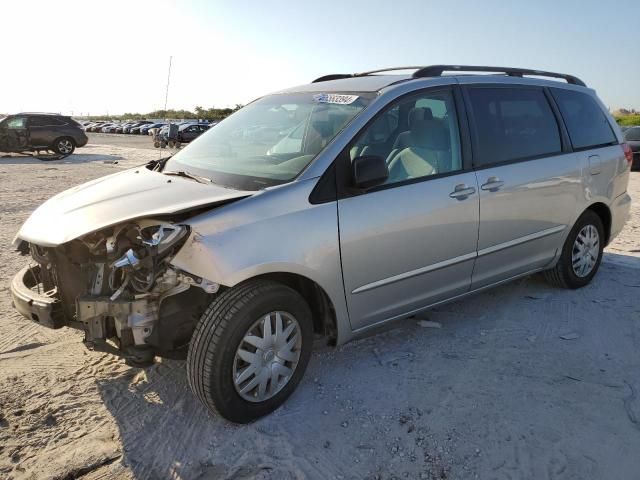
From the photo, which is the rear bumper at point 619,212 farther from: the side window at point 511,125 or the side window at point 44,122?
the side window at point 44,122

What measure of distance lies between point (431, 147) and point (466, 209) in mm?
481

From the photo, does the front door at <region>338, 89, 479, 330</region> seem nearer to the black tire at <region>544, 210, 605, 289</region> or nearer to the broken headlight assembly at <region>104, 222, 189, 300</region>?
the broken headlight assembly at <region>104, 222, 189, 300</region>

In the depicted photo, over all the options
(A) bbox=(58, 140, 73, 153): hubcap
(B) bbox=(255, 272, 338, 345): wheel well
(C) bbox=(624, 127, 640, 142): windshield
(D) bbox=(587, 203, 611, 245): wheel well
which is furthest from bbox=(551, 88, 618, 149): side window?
(A) bbox=(58, 140, 73, 153): hubcap

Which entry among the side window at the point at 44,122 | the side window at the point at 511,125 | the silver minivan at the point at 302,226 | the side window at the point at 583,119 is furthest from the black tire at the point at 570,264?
the side window at the point at 44,122

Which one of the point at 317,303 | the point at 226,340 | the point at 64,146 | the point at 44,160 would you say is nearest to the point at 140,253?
the point at 226,340

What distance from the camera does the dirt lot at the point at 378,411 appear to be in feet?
8.57

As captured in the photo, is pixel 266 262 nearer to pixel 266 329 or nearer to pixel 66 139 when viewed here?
pixel 266 329

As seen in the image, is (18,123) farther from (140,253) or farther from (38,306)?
(140,253)

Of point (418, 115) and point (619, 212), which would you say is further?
point (619, 212)

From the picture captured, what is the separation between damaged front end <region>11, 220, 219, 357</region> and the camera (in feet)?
8.94

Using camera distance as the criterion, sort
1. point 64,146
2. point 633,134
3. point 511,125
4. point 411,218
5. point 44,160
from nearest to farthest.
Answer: point 411,218 → point 511,125 → point 633,134 → point 44,160 → point 64,146

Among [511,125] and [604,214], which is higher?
[511,125]

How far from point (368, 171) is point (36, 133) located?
20420mm

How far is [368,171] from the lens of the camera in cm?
302
